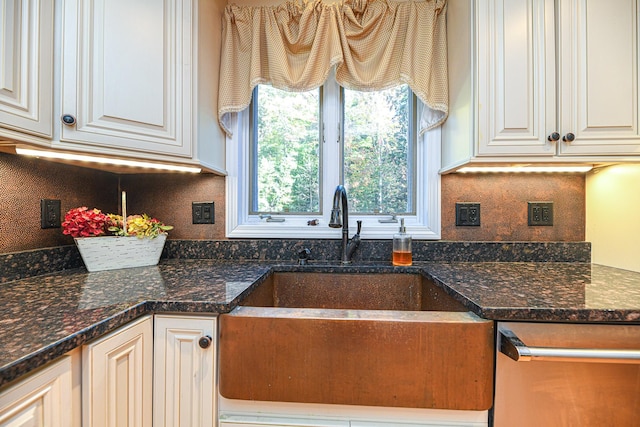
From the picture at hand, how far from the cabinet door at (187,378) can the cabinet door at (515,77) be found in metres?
1.15

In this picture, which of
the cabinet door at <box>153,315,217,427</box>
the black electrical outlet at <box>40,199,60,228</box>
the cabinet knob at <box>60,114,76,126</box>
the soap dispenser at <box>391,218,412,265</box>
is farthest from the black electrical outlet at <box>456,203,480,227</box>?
the black electrical outlet at <box>40,199,60,228</box>

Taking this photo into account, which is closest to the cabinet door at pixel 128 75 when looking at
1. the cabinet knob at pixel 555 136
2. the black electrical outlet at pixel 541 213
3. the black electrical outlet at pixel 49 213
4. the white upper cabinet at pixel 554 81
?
the black electrical outlet at pixel 49 213

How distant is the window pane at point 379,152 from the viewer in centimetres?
149

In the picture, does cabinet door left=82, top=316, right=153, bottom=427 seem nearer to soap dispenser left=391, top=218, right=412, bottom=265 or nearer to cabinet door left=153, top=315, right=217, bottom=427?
cabinet door left=153, top=315, right=217, bottom=427

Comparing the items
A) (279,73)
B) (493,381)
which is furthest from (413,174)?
(493,381)

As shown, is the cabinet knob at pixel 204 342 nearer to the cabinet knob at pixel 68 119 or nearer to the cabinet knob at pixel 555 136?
the cabinet knob at pixel 68 119

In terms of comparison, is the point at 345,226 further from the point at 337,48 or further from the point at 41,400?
the point at 41,400

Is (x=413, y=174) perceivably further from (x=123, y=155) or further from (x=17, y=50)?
(x=17, y=50)

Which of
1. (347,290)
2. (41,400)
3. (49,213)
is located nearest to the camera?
(41,400)

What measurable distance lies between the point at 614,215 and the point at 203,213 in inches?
73.3

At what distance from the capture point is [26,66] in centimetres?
80

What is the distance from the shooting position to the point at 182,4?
3.61 feet

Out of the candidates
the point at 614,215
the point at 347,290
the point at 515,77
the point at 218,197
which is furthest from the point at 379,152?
the point at 614,215

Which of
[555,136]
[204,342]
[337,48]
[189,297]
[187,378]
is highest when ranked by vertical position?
[337,48]
